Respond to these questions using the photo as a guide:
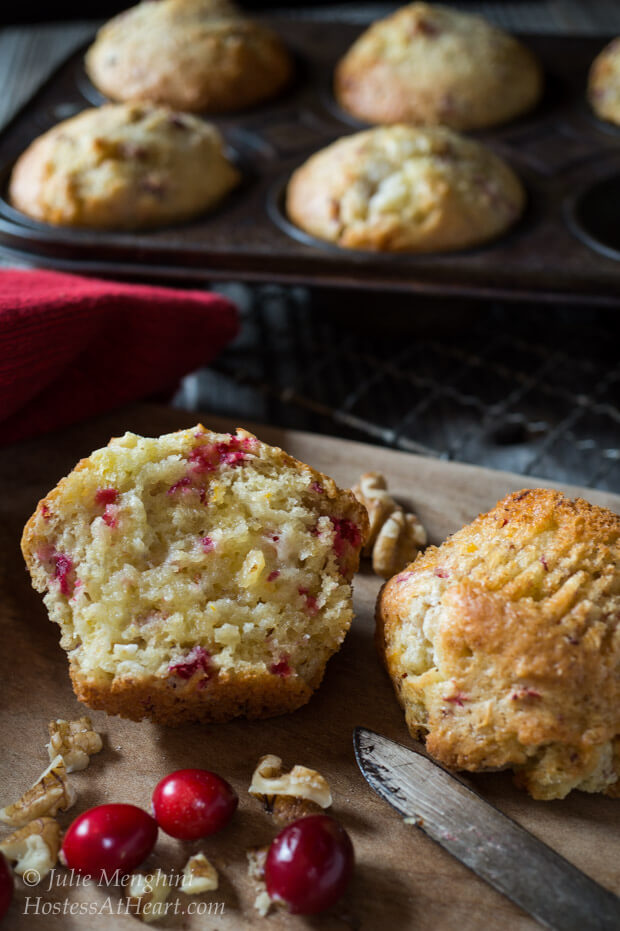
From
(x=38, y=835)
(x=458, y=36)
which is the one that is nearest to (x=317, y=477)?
(x=38, y=835)

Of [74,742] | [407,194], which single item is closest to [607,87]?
[407,194]

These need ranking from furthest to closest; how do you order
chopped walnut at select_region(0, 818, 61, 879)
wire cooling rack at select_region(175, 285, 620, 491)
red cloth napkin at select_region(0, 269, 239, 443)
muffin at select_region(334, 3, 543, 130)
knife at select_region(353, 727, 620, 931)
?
1. muffin at select_region(334, 3, 543, 130)
2. wire cooling rack at select_region(175, 285, 620, 491)
3. red cloth napkin at select_region(0, 269, 239, 443)
4. chopped walnut at select_region(0, 818, 61, 879)
5. knife at select_region(353, 727, 620, 931)

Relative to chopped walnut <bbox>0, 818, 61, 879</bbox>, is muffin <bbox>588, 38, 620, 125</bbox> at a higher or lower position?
higher

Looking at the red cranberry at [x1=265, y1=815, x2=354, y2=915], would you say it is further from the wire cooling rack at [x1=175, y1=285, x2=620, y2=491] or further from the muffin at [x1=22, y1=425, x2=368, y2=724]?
the wire cooling rack at [x1=175, y1=285, x2=620, y2=491]

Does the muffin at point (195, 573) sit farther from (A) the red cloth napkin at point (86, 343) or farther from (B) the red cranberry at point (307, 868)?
(A) the red cloth napkin at point (86, 343)

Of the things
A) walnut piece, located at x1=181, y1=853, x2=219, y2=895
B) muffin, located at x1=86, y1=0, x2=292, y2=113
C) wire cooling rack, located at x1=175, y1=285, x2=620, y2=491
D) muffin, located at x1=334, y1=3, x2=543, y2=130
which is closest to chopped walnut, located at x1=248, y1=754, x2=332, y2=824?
walnut piece, located at x1=181, y1=853, x2=219, y2=895

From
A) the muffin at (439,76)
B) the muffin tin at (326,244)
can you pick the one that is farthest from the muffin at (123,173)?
the muffin at (439,76)

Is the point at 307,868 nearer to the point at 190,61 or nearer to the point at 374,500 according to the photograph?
the point at 374,500
